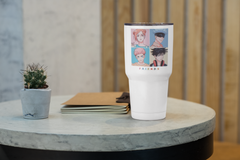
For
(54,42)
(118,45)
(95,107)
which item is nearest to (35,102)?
(95,107)

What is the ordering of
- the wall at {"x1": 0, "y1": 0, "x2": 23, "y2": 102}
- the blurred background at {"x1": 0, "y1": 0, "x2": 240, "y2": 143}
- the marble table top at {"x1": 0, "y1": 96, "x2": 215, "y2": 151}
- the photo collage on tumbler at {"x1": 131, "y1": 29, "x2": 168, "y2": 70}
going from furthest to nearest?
the blurred background at {"x1": 0, "y1": 0, "x2": 240, "y2": 143} < the wall at {"x1": 0, "y1": 0, "x2": 23, "y2": 102} < the photo collage on tumbler at {"x1": 131, "y1": 29, "x2": 168, "y2": 70} < the marble table top at {"x1": 0, "y1": 96, "x2": 215, "y2": 151}

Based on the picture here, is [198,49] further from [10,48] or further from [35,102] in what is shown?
[35,102]

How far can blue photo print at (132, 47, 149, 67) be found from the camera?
0.76m

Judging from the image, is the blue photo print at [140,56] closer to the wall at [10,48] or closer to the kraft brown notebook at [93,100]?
the kraft brown notebook at [93,100]

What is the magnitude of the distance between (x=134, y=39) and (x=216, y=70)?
148 cm

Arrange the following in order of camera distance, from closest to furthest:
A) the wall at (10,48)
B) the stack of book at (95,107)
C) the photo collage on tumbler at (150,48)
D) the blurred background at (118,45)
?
1. the photo collage on tumbler at (150,48)
2. the stack of book at (95,107)
3. the wall at (10,48)
4. the blurred background at (118,45)

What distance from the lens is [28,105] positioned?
81 centimetres

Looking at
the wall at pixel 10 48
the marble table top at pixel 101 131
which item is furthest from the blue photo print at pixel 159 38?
the wall at pixel 10 48

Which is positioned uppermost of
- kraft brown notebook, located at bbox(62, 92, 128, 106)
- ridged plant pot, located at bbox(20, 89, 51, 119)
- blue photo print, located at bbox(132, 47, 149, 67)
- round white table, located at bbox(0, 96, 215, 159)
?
blue photo print, located at bbox(132, 47, 149, 67)

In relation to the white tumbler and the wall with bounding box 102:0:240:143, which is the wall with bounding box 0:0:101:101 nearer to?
the wall with bounding box 102:0:240:143

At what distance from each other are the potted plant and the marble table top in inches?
1.2

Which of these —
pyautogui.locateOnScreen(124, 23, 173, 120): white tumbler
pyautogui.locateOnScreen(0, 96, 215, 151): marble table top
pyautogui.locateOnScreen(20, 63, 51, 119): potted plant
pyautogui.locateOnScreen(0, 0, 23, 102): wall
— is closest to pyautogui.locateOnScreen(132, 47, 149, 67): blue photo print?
pyautogui.locateOnScreen(124, 23, 173, 120): white tumbler

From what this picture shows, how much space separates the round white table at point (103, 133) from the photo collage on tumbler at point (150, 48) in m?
0.16

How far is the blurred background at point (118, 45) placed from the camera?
6.53 ft
